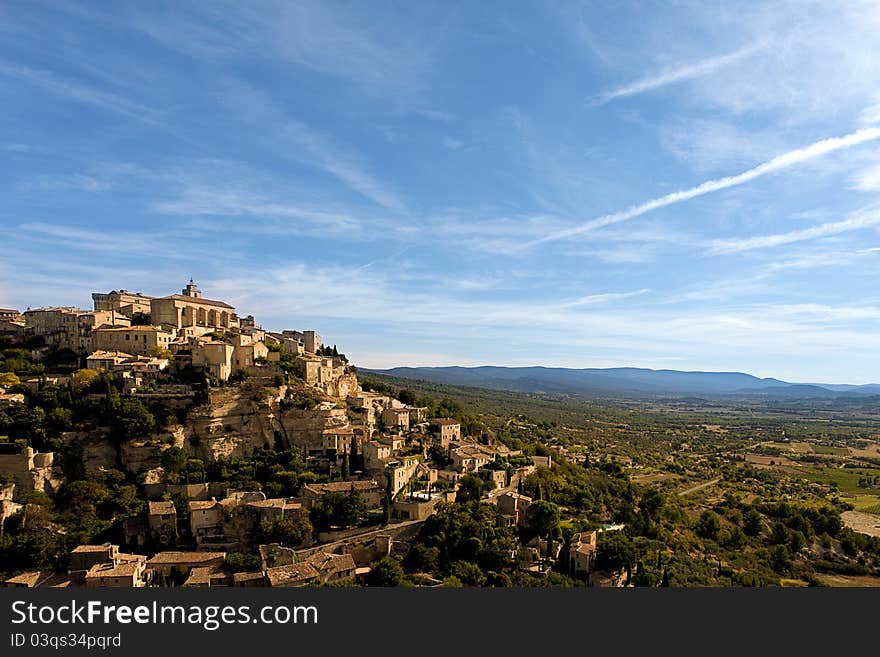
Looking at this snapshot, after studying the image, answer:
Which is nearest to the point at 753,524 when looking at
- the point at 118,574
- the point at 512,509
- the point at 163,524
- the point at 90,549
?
the point at 512,509

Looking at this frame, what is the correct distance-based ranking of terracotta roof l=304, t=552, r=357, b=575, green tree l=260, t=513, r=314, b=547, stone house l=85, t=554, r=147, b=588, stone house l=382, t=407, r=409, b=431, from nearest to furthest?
stone house l=85, t=554, r=147, b=588, terracotta roof l=304, t=552, r=357, b=575, green tree l=260, t=513, r=314, b=547, stone house l=382, t=407, r=409, b=431

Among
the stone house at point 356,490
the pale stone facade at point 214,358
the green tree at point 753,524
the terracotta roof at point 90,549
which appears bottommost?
the green tree at point 753,524

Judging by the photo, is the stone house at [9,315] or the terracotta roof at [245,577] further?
the stone house at [9,315]

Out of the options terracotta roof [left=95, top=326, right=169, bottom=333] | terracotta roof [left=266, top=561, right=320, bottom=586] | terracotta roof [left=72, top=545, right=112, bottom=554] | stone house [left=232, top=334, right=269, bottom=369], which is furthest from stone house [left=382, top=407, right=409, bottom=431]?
terracotta roof [left=72, top=545, right=112, bottom=554]

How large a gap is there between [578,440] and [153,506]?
214ft

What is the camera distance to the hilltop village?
27.8 meters

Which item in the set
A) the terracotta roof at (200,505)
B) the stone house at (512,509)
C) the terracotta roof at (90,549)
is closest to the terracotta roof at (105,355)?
the terracotta roof at (200,505)

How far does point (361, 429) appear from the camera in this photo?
38.2 m

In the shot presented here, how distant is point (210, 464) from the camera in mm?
34969

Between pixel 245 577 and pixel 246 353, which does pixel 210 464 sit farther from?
pixel 245 577

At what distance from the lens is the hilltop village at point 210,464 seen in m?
27.8

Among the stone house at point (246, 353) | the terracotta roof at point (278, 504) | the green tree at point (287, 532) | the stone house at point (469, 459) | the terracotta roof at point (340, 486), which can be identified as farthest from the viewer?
the stone house at point (246, 353)

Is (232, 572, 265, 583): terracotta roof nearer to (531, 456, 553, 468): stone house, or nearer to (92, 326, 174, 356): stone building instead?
(92, 326, 174, 356): stone building

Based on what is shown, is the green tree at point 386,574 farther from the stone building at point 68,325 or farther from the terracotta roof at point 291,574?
the stone building at point 68,325
